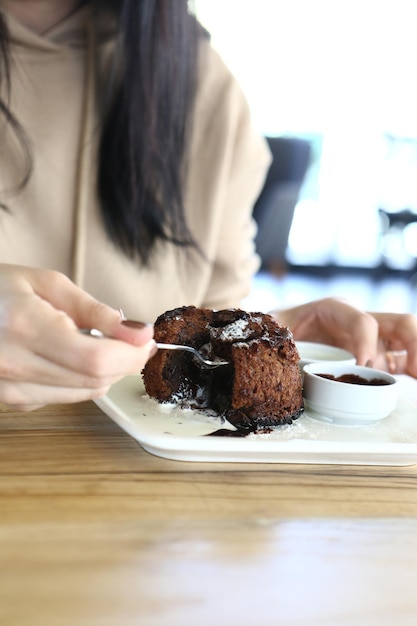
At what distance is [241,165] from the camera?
1441 mm

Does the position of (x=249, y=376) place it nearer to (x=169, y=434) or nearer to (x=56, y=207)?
(x=169, y=434)

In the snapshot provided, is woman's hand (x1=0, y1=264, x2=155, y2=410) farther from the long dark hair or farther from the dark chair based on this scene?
the dark chair

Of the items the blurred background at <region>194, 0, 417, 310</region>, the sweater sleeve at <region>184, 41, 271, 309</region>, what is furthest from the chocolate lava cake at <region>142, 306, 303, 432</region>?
the blurred background at <region>194, 0, 417, 310</region>

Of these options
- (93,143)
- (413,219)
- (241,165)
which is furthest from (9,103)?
(413,219)

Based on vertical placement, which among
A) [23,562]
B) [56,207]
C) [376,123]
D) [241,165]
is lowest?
[23,562]

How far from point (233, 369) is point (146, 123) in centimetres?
62

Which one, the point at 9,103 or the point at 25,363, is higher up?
the point at 9,103

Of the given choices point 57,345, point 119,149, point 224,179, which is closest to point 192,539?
point 57,345

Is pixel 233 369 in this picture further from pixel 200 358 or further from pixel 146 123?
pixel 146 123

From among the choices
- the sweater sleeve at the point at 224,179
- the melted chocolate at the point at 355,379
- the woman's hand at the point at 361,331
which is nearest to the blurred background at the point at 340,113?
the sweater sleeve at the point at 224,179

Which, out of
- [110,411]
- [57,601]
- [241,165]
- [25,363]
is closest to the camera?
[57,601]

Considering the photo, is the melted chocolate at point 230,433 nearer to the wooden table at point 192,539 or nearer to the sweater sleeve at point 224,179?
the wooden table at point 192,539

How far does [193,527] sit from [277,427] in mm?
222

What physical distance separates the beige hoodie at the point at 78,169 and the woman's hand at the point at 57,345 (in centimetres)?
67
